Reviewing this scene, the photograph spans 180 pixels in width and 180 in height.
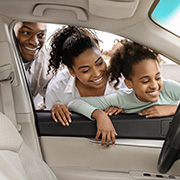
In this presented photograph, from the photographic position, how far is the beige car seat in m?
0.94

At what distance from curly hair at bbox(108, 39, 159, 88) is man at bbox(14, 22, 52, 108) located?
0.42 metres

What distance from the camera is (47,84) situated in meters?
1.91

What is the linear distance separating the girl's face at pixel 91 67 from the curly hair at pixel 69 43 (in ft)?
0.09

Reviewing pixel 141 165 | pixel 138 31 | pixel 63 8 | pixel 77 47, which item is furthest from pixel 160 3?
pixel 141 165

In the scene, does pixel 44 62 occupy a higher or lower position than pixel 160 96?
higher

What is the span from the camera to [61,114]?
1537 mm

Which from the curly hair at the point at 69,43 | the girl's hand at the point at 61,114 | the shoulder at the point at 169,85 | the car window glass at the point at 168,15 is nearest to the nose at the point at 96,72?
the curly hair at the point at 69,43

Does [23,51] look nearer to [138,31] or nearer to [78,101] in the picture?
[78,101]

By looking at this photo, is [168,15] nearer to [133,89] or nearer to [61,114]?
[133,89]

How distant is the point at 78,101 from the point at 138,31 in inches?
21.0

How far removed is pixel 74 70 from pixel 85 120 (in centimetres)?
29

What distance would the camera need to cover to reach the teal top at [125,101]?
151 cm

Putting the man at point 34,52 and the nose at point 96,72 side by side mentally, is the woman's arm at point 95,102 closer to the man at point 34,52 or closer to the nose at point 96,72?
the nose at point 96,72

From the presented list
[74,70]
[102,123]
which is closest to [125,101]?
[102,123]
